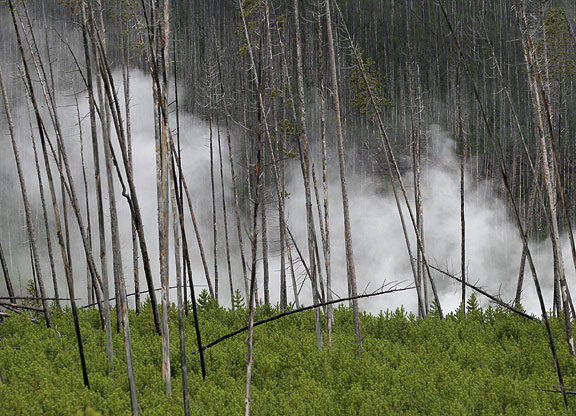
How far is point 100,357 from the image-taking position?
5.99 metres

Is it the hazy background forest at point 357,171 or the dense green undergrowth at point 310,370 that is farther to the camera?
the hazy background forest at point 357,171

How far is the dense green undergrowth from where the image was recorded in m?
4.54

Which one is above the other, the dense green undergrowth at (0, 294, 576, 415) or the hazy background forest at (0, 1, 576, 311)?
the hazy background forest at (0, 1, 576, 311)

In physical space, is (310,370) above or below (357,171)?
below

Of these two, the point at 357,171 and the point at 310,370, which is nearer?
the point at 310,370

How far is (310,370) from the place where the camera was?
579 cm

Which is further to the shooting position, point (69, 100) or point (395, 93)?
point (395, 93)

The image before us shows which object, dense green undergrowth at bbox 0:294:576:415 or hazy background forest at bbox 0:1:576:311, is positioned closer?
dense green undergrowth at bbox 0:294:576:415

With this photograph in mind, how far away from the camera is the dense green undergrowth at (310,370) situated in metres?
4.54

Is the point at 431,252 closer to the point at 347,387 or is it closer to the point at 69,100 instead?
the point at 69,100

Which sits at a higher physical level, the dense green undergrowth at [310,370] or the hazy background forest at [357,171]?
the hazy background forest at [357,171]

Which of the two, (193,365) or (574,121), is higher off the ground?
(574,121)

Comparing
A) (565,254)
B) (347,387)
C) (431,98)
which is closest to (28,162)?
(431,98)

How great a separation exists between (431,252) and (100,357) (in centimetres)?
2177
